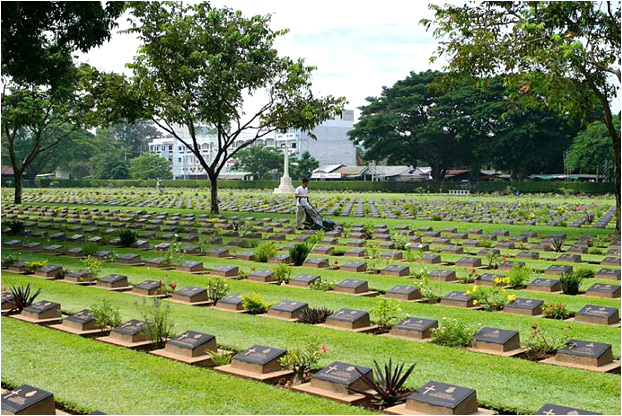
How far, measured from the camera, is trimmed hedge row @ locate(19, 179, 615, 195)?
181ft

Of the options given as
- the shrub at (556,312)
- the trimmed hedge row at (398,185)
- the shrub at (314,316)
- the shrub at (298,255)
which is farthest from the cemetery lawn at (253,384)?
the trimmed hedge row at (398,185)

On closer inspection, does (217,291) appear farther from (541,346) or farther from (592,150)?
(592,150)

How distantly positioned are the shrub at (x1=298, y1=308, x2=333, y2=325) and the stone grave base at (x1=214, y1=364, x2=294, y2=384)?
2261 millimetres

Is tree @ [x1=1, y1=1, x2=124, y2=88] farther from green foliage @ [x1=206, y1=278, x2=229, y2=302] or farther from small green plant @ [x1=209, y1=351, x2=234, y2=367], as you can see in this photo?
small green plant @ [x1=209, y1=351, x2=234, y2=367]

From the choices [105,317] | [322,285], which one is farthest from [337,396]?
[322,285]

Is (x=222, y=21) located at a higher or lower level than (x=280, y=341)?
higher

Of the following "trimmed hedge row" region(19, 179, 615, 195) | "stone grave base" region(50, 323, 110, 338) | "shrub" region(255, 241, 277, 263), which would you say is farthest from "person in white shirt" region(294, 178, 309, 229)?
"trimmed hedge row" region(19, 179, 615, 195)

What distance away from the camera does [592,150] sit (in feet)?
189

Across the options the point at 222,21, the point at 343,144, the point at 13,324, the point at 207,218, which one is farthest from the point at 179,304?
the point at 343,144

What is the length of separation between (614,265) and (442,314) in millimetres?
6783

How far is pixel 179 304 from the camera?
33.8 ft

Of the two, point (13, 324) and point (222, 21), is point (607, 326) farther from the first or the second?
point (222, 21)

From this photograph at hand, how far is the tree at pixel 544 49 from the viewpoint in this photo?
18.2 metres

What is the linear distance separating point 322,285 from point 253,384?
17.7 ft
